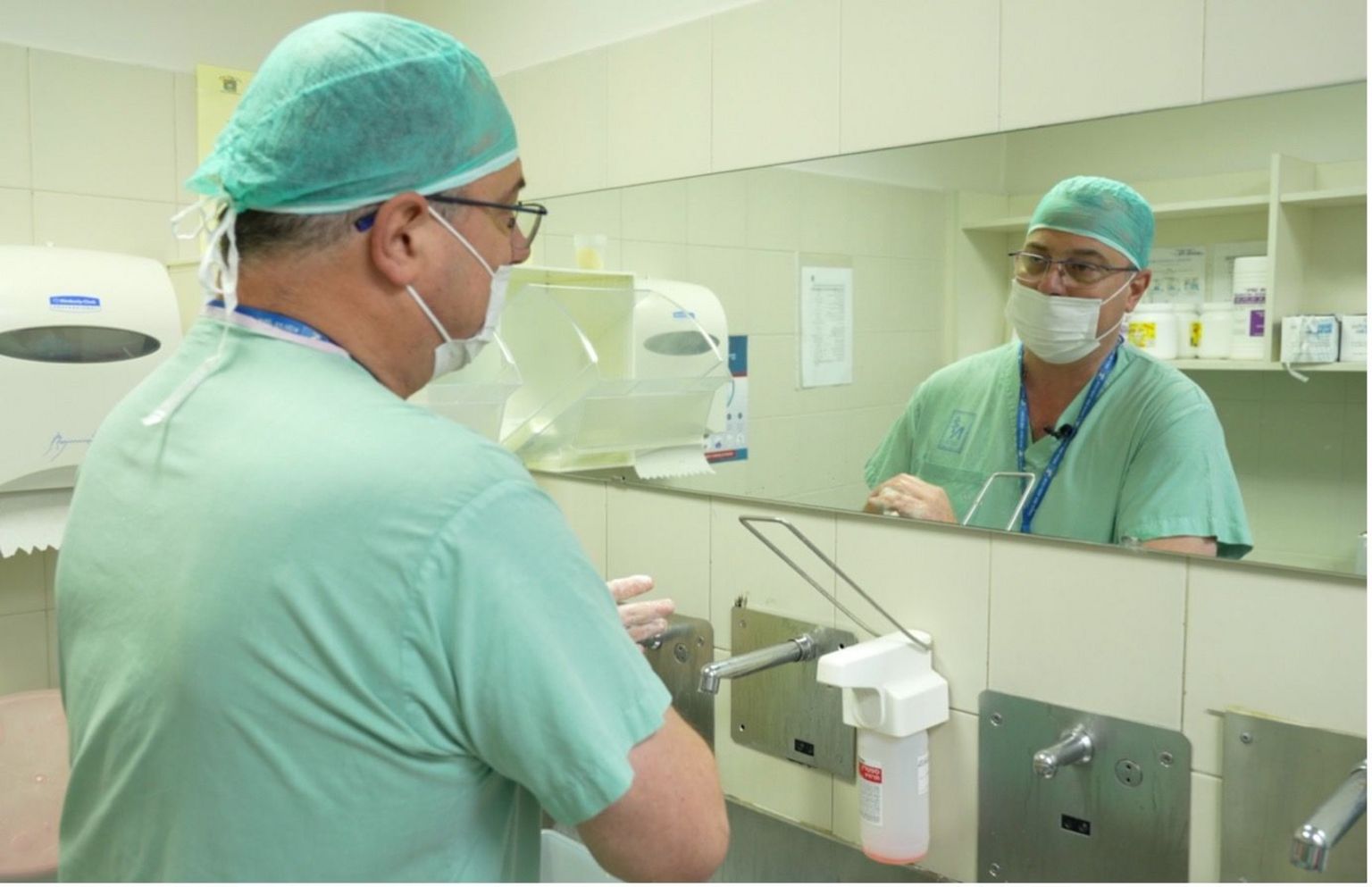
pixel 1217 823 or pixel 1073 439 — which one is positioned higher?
pixel 1073 439

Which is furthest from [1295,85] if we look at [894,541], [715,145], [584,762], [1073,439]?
[584,762]

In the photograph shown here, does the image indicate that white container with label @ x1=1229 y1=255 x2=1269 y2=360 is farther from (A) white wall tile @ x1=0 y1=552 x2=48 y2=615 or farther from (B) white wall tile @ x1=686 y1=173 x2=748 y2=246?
(A) white wall tile @ x1=0 y1=552 x2=48 y2=615

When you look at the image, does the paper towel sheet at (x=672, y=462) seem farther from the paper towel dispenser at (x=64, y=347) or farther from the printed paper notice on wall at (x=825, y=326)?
the paper towel dispenser at (x=64, y=347)

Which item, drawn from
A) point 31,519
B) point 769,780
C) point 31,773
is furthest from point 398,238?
point 31,773

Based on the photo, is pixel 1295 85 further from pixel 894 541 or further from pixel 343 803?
pixel 343 803

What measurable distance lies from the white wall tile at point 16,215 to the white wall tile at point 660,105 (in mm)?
1003

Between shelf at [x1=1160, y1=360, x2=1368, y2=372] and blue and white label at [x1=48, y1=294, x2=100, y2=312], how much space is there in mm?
1552

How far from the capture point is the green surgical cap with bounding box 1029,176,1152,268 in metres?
1.19

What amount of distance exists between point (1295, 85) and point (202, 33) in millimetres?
1866

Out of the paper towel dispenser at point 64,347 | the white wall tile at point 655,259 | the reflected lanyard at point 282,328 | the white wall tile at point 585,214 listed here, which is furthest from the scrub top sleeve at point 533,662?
the paper towel dispenser at point 64,347

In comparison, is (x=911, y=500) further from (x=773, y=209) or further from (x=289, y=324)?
(x=289, y=324)

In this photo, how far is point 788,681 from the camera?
158 centimetres

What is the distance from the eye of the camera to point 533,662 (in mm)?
757

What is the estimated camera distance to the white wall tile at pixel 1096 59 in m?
1.17
